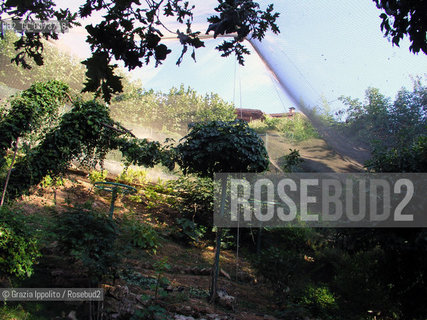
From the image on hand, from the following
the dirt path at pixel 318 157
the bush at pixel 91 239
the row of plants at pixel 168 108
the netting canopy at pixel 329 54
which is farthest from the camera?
the row of plants at pixel 168 108

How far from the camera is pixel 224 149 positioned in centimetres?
319

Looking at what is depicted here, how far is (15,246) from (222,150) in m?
2.00

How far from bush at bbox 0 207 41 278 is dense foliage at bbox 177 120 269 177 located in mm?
1663

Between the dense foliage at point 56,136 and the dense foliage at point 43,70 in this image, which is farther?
the dense foliage at point 43,70

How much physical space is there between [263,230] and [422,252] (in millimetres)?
3478

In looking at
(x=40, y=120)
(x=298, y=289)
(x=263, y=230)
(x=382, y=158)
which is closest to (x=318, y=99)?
(x=382, y=158)

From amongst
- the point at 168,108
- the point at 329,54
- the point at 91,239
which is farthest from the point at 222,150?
the point at 168,108

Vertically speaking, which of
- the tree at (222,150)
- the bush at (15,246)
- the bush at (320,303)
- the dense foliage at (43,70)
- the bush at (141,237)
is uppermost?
the dense foliage at (43,70)

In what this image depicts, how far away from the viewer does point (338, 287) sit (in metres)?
3.74

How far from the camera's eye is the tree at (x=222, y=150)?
10.4ft

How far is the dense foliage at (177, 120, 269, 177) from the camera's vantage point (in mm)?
3166

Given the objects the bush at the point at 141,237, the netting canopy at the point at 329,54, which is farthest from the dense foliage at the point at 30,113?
the bush at the point at 141,237

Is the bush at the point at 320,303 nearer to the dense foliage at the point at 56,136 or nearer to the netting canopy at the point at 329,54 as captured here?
the netting canopy at the point at 329,54

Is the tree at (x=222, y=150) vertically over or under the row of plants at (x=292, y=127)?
under
